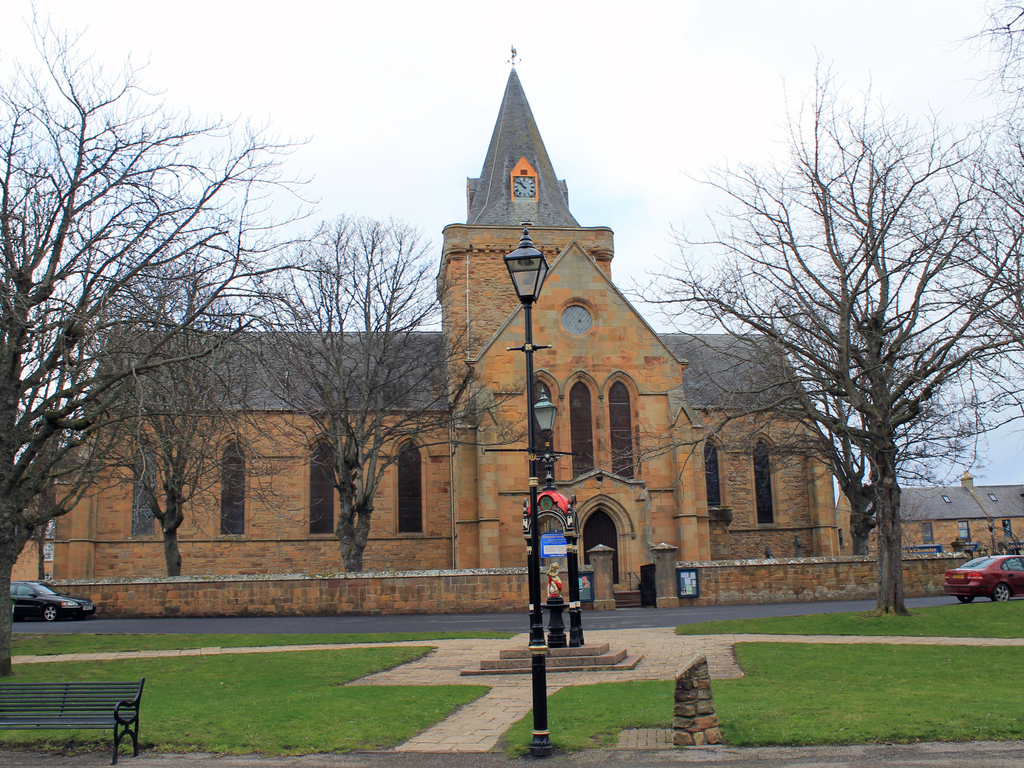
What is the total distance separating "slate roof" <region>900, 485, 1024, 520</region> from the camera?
71562 millimetres

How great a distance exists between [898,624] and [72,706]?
15.4m

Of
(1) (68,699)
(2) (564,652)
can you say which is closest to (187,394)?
(1) (68,699)

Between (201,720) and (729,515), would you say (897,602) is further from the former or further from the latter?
(729,515)

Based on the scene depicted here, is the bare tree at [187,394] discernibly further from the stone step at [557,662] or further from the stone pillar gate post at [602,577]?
the stone pillar gate post at [602,577]

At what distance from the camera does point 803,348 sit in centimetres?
1970

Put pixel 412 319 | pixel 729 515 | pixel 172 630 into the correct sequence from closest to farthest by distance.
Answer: pixel 172 630, pixel 412 319, pixel 729 515

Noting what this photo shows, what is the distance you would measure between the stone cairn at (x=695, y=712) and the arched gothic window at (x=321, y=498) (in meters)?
28.8

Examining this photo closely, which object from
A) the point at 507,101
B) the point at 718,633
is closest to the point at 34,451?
the point at 718,633

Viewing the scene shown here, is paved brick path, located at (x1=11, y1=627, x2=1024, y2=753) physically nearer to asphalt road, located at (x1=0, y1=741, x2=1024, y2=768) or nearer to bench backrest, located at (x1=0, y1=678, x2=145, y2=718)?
asphalt road, located at (x1=0, y1=741, x2=1024, y2=768)

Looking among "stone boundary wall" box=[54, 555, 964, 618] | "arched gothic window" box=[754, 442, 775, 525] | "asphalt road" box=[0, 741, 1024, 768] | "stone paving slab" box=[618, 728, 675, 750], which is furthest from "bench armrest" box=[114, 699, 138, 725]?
"arched gothic window" box=[754, 442, 775, 525]

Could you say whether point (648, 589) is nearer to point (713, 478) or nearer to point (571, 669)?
point (713, 478)

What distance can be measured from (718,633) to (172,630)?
1299 centimetres

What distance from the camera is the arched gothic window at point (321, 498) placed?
36.3 meters

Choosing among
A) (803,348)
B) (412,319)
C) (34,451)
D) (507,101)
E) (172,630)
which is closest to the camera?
(34,451)
